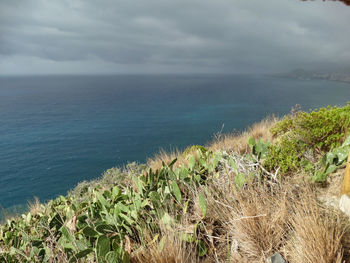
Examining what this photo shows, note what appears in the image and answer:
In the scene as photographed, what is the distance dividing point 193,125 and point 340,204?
204 ft

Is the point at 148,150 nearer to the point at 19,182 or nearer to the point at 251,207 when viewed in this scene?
the point at 19,182

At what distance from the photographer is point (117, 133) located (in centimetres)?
5931

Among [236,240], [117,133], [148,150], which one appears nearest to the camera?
[236,240]

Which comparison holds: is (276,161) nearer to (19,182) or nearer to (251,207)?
(251,207)

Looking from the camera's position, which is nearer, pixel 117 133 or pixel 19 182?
pixel 19 182

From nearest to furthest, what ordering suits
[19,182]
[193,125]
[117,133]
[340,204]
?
[340,204] < [19,182] < [117,133] < [193,125]

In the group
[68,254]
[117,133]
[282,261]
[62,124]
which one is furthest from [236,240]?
[62,124]

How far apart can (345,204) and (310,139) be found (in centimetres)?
241

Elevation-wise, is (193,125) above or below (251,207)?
below

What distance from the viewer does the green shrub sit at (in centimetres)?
376

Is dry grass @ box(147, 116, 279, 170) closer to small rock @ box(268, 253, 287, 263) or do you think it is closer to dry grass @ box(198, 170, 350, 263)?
dry grass @ box(198, 170, 350, 263)

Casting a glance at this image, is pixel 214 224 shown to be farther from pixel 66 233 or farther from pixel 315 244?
pixel 66 233

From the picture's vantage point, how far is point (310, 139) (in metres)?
4.65

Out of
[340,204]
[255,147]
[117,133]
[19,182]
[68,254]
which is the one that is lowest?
[19,182]
